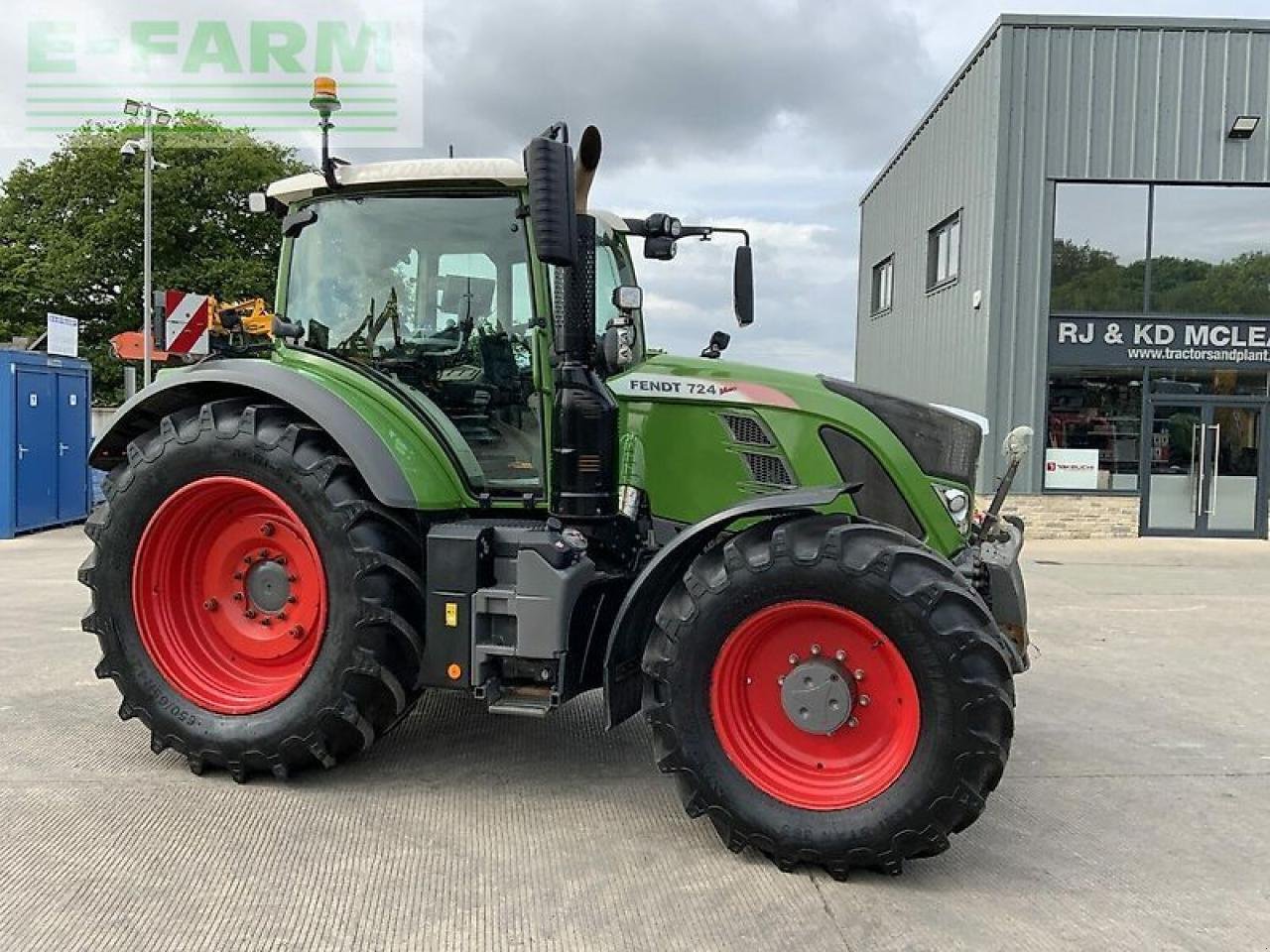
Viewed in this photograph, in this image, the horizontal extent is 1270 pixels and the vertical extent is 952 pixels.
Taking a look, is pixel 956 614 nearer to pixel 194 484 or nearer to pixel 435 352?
pixel 435 352

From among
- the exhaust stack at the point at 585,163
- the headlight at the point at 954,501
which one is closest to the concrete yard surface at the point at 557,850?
the headlight at the point at 954,501

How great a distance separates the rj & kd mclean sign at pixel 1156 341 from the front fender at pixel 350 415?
462 inches

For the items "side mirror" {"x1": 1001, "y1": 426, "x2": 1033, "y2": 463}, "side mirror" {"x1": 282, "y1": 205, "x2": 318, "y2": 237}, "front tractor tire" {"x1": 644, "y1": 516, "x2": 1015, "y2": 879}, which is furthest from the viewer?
"side mirror" {"x1": 282, "y1": 205, "x2": 318, "y2": 237}

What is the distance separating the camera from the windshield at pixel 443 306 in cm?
424

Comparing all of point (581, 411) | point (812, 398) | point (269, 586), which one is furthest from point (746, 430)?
point (269, 586)

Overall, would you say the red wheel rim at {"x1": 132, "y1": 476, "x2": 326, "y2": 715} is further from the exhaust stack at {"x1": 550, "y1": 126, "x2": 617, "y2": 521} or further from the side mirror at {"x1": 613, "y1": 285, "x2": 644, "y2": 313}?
the side mirror at {"x1": 613, "y1": 285, "x2": 644, "y2": 313}

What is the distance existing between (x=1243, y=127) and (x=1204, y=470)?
14.7 ft

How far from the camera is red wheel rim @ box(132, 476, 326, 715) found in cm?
424

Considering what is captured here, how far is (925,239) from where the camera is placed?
1691 cm

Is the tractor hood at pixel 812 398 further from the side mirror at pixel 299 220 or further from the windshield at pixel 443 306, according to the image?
the side mirror at pixel 299 220

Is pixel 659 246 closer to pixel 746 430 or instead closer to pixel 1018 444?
pixel 746 430

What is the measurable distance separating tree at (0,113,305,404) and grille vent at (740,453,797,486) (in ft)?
93.0

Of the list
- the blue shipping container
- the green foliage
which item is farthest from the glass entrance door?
the blue shipping container

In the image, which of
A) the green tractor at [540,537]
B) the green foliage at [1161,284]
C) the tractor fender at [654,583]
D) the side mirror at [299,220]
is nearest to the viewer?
the green tractor at [540,537]
